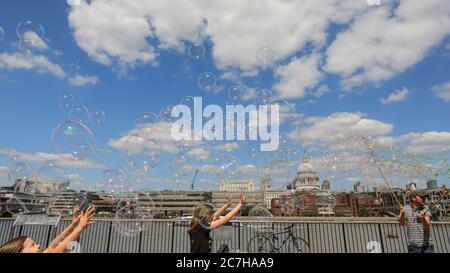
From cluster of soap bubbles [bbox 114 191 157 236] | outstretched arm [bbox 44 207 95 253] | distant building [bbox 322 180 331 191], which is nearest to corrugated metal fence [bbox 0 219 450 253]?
cluster of soap bubbles [bbox 114 191 157 236]

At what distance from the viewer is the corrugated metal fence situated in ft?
26.3

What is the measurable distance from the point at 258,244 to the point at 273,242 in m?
0.44

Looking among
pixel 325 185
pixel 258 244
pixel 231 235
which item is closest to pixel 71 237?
pixel 231 235

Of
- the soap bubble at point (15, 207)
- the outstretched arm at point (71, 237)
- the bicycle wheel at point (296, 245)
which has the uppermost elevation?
the soap bubble at point (15, 207)

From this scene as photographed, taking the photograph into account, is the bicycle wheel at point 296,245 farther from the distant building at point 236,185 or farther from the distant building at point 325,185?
the distant building at point 325,185

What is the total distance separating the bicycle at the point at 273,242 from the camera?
27.1 ft

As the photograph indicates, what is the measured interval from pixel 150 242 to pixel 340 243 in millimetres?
5433

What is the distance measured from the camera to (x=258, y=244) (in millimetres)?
8453

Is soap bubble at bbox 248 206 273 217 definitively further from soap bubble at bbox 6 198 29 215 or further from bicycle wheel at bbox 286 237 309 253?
soap bubble at bbox 6 198 29 215

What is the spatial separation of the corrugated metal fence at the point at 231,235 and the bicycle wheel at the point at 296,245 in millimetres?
127

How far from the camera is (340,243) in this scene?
26.8ft

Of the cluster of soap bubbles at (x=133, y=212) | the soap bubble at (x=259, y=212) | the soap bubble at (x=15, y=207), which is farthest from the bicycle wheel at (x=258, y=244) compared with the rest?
the soap bubble at (x=15, y=207)
